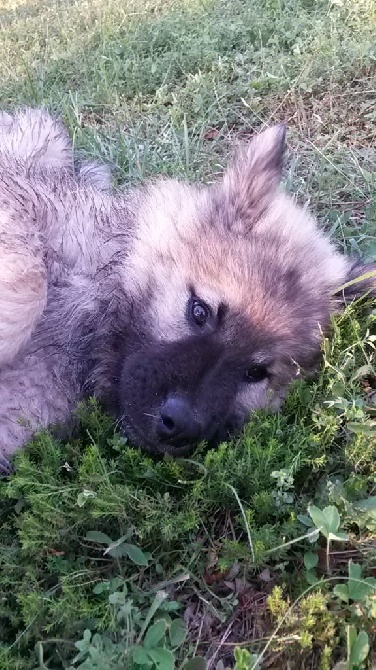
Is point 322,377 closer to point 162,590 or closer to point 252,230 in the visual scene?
point 252,230

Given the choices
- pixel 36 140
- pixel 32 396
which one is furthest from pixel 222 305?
pixel 36 140

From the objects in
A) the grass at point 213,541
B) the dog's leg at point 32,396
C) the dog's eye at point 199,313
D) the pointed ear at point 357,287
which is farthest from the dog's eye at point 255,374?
the dog's leg at point 32,396

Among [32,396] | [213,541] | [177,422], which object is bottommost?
[213,541]

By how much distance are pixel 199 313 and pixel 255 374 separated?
31 cm

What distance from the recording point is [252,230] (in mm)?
2393

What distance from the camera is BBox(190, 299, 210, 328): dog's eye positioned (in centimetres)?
222

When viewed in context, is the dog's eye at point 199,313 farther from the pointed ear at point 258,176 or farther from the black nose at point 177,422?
the pointed ear at point 258,176

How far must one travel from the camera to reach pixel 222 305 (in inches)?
87.0

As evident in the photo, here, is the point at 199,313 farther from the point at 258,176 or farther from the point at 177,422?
the point at 258,176

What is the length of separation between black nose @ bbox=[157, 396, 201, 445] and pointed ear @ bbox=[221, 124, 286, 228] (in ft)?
2.67

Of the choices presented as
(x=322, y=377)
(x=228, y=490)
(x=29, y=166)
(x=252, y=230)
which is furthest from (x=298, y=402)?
(x=29, y=166)

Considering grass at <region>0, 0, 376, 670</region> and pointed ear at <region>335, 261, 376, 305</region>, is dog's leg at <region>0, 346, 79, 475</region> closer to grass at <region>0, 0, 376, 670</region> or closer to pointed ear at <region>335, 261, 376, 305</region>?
grass at <region>0, 0, 376, 670</region>

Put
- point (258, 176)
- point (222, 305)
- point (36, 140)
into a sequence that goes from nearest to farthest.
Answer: point (222, 305) → point (258, 176) → point (36, 140)

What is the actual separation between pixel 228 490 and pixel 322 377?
0.62 metres
